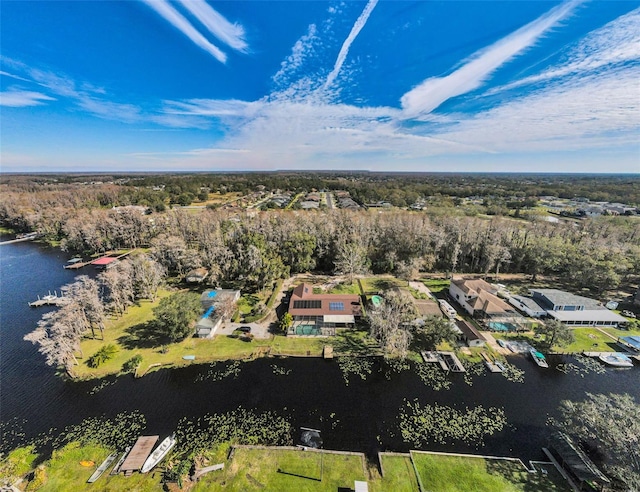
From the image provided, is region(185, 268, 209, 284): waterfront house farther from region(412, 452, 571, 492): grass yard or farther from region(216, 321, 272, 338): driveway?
region(412, 452, 571, 492): grass yard

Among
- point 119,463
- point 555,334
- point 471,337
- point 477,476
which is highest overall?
point 555,334

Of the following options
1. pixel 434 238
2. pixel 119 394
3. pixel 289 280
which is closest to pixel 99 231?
pixel 289 280

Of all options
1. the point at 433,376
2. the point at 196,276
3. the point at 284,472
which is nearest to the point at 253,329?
the point at 284,472

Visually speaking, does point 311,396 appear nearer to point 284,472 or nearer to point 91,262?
point 284,472

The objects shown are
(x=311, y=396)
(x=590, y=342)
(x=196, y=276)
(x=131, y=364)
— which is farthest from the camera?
(x=196, y=276)

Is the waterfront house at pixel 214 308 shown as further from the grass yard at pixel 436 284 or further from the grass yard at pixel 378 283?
the grass yard at pixel 436 284

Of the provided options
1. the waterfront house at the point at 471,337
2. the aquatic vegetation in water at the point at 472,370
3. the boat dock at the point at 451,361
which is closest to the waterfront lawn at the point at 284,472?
the aquatic vegetation in water at the point at 472,370
